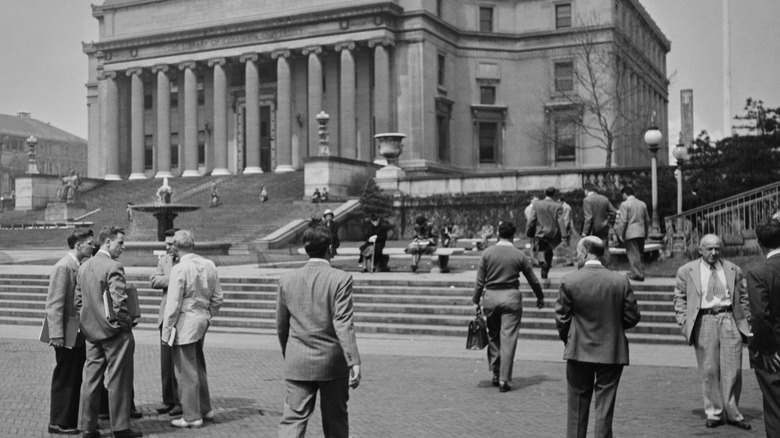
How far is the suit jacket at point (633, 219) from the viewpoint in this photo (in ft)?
57.9

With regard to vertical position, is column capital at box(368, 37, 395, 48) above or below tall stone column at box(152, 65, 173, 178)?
above

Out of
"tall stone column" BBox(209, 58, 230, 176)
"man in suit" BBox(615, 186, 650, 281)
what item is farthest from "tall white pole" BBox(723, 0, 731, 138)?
"tall stone column" BBox(209, 58, 230, 176)

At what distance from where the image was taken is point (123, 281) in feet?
29.9

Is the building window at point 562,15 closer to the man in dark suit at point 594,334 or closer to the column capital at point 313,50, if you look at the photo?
the column capital at point 313,50

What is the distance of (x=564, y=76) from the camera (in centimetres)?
6131

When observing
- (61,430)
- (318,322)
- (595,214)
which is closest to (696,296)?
(318,322)

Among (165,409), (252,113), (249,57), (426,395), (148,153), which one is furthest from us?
(148,153)

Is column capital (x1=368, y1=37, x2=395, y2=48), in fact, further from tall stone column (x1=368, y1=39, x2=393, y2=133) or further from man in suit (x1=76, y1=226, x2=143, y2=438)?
man in suit (x1=76, y1=226, x2=143, y2=438)

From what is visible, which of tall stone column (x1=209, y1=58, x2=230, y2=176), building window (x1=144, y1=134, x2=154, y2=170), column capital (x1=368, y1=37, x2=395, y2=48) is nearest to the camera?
column capital (x1=368, y1=37, x2=395, y2=48)

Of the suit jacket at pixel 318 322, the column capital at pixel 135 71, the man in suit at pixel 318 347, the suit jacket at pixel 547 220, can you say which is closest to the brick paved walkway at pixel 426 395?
the man in suit at pixel 318 347

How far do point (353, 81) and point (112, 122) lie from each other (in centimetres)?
2269

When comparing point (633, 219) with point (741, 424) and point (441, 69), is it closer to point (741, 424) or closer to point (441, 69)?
point (741, 424)

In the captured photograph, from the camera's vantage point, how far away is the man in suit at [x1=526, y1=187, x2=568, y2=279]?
17703 millimetres

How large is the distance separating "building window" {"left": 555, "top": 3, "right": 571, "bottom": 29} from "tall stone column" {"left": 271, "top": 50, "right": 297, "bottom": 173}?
1963 cm
